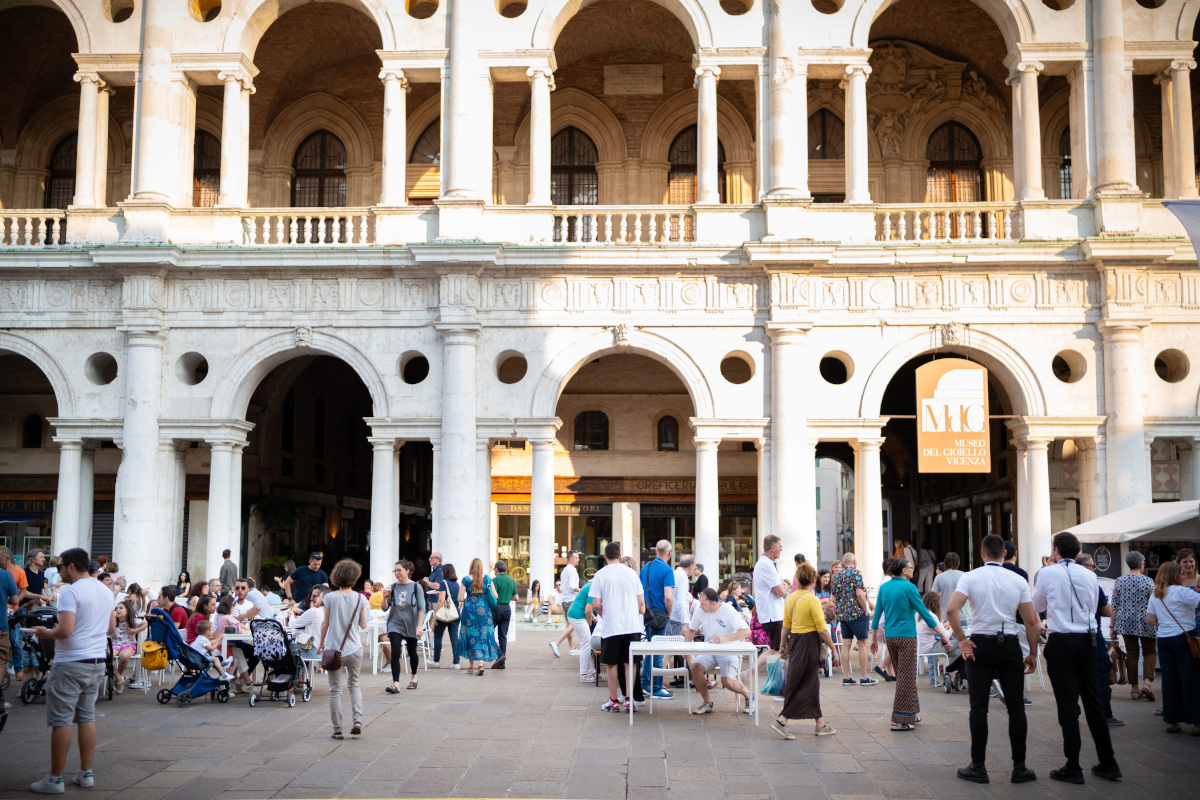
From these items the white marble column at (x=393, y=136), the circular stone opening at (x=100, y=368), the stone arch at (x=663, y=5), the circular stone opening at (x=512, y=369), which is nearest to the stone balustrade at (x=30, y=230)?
the circular stone opening at (x=100, y=368)

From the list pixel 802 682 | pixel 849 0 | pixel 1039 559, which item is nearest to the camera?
pixel 802 682

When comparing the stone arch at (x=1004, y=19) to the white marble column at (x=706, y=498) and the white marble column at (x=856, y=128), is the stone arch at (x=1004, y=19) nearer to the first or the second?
the white marble column at (x=856, y=128)

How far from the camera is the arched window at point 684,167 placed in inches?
1139

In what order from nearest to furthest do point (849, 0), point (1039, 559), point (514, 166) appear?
1. point (1039, 559)
2. point (849, 0)
3. point (514, 166)

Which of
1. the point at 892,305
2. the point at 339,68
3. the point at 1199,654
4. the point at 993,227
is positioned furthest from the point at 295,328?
the point at 1199,654

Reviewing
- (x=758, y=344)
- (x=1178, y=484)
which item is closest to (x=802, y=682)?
(x=758, y=344)

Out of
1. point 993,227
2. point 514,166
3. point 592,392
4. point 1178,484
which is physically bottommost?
point 1178,484

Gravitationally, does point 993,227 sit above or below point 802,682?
above

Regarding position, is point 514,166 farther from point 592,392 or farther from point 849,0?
point 849,0

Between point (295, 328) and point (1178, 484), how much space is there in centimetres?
1929

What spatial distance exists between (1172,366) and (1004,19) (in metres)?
8.09

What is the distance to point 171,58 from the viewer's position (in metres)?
25.0

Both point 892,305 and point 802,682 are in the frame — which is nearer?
point 802,682

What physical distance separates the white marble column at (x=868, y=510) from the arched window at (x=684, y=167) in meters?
8.64
